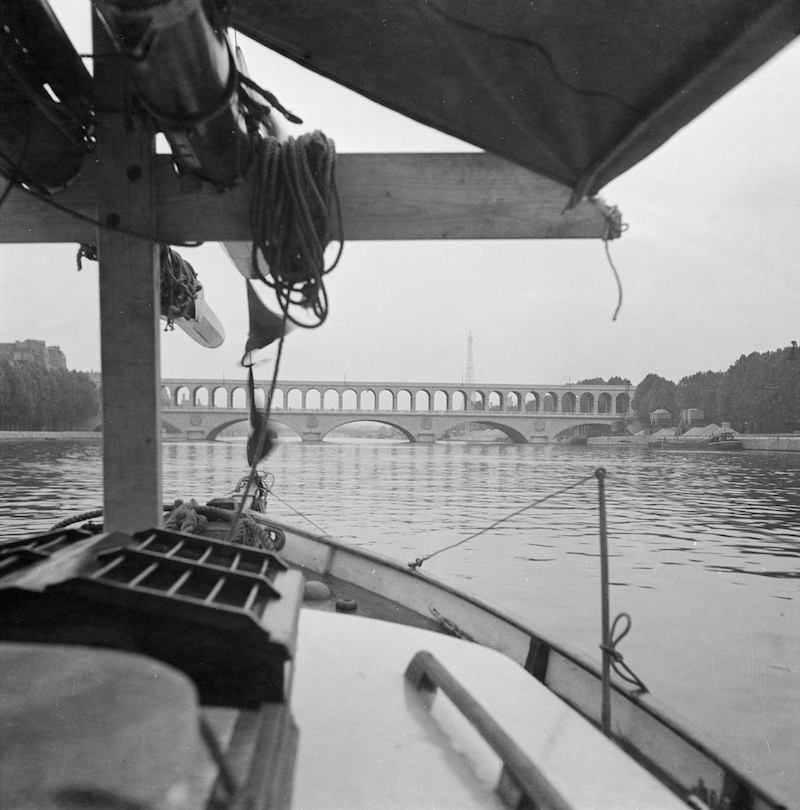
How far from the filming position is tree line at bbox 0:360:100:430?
64.2ft

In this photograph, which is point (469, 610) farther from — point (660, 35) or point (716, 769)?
point (660, 35)

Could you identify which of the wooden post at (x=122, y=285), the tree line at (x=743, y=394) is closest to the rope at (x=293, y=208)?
the wooden post at (x=122, y=285)

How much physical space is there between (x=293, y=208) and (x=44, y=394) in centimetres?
2039

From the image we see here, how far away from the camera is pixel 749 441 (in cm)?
5794

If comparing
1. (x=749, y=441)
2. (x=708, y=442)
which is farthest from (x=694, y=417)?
(x=749, y=441)

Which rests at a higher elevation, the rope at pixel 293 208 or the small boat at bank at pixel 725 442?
the rope at pixel 293 208

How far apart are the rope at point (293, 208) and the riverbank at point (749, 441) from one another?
5985 centimetres

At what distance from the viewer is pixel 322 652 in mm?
2230

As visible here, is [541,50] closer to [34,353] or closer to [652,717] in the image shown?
[652,717]

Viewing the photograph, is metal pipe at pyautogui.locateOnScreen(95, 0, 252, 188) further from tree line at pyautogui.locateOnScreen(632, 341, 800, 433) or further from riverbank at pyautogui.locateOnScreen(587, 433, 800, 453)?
riverbank at pyautogui.locateOnScreen(587, 433, 800, 453)

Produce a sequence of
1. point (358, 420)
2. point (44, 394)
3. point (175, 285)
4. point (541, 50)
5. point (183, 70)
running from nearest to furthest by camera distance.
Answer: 1. point (183, 70)
2. point (541, 50)
3. point (175, 285)
4. point (44, 394)
5. point (358, 420)

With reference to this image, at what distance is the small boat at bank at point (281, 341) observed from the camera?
889mm

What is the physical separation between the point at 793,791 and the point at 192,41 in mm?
6117

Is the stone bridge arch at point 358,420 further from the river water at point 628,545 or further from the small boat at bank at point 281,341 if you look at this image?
the small boat at bank at point 281,341
